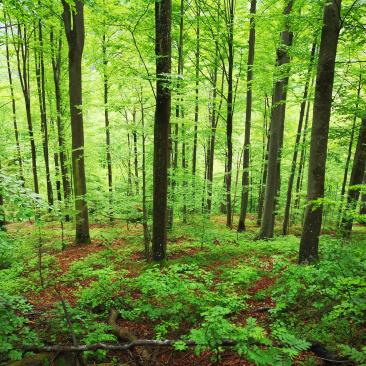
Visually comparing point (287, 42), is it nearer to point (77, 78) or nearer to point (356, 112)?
point (356, 112)

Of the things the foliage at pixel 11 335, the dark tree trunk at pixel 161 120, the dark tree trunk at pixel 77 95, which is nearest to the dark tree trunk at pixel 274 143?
the dark tree trunk at pixel 161 120

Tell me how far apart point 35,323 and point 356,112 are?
9162 millimetres

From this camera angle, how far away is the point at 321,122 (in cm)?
603

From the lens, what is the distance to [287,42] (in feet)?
32.8

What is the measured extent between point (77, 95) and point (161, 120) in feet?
16.9

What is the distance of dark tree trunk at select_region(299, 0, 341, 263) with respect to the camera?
5820 mm

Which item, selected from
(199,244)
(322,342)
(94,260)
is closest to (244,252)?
(199,244)

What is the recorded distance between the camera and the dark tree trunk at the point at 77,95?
31.4ft

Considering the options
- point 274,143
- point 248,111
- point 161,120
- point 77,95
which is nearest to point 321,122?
point 161,120

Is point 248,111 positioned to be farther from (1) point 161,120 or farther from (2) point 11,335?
(2) point 11,335

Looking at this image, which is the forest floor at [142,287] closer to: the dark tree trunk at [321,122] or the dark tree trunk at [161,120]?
the dark tree trunk at [321,122]

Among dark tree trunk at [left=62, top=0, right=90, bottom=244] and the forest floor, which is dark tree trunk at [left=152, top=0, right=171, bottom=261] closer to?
the forest floor

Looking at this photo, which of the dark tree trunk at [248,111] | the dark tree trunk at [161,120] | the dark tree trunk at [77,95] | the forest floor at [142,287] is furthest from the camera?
the dark tree trunk at [248,111]

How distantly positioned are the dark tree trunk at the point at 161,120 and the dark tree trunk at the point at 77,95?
3405mm
